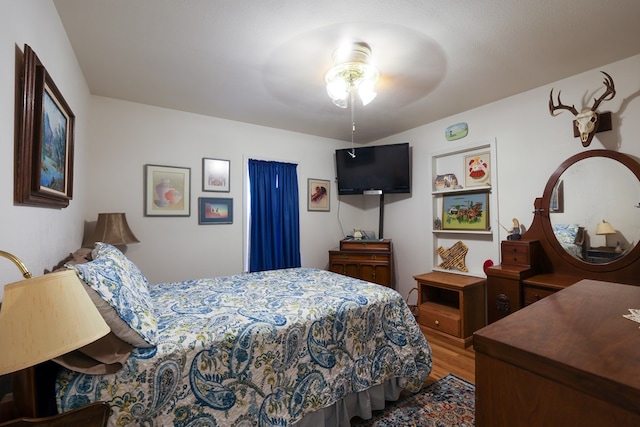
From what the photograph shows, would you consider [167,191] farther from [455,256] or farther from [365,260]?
[455,256]

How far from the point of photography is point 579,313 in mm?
905

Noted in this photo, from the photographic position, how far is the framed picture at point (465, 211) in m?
3.04

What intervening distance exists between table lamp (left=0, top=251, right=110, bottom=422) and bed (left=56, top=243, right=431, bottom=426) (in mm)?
477

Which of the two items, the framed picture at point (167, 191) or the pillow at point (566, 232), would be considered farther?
the framed picture at point (167, 191)

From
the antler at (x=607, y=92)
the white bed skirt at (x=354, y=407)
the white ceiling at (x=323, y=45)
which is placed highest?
the white ceiling at (x=323, y=45)

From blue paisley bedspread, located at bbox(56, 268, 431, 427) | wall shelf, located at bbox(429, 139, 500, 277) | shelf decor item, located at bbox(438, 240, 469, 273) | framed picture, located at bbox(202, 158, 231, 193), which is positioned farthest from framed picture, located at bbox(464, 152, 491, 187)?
framed picture, located at bbox(202, 158, 231, 193)

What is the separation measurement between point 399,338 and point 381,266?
1.73 m

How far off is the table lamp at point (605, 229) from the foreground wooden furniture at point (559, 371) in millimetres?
1873

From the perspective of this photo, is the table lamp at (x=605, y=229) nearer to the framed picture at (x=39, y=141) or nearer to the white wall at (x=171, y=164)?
the white wall at (x=171, y=164)

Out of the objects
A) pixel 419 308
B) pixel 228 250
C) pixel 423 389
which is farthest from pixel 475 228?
pixel 228 250

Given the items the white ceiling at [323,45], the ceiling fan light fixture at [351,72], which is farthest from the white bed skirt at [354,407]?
the white ceiling at [323,45]

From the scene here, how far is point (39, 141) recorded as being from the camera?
129 cm

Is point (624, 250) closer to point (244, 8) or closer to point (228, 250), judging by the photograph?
point (244, 8)

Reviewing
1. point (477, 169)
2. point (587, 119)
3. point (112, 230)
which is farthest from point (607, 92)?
point (112, 230)
